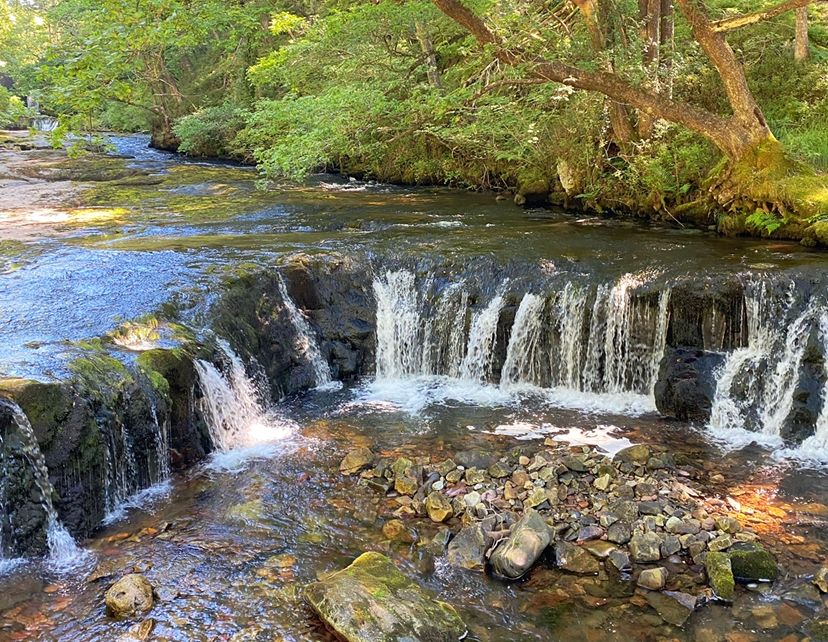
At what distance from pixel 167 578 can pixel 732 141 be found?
1029cm

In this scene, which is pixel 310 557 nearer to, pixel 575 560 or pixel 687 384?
pixel 575 560

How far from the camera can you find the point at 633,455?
670 cm

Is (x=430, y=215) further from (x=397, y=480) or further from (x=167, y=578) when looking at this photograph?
(x=167, y=578)

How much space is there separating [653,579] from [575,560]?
576 millimetres

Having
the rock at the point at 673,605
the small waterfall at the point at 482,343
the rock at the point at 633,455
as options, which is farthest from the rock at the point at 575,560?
the small waterfall at the point at 482,343

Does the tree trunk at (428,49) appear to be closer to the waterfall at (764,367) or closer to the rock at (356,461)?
the waterfall at (764,367)

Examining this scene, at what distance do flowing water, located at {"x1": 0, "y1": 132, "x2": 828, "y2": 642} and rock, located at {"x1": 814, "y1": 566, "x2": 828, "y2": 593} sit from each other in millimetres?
155

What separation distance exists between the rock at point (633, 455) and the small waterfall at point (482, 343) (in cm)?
287

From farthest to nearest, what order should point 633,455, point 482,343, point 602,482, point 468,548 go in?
point 482,343 < point 633,455 < point 602,482 < point 468,548

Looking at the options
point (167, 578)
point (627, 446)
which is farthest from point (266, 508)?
point (627, 446)

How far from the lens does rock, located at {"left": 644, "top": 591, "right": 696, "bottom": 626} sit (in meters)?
4.60

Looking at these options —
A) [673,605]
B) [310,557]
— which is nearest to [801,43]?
[673,605]

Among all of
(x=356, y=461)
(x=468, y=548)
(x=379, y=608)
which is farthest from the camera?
(x=356, y=461)

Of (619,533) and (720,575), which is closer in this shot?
(720,575)
